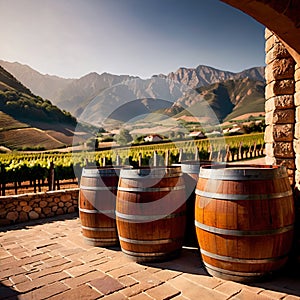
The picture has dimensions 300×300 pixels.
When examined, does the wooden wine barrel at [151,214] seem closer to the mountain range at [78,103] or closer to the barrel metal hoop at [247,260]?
the barrel metal hoop at [247,260]

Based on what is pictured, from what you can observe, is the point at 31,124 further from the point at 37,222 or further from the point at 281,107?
the point at 281,107

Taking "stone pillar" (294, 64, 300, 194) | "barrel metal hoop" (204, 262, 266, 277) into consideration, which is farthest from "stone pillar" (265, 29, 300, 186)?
"barrel metal hoop" (204, 262, 266, 277)

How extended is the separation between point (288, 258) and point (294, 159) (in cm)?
103

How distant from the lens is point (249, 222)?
2.47m

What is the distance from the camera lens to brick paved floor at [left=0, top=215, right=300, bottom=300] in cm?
243

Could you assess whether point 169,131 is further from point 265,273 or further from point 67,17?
point 265,273

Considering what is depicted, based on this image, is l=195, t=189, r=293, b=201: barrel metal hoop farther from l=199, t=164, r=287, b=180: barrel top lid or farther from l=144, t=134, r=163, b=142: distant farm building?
l=144, t=134, r=163, b=142: distant farm building

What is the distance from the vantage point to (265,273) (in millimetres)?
2549

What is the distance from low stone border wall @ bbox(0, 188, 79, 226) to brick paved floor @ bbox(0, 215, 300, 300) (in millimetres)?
1888

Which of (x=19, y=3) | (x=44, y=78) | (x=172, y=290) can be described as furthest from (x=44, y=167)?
(x=44, y=78)

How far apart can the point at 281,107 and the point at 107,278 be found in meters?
2.57

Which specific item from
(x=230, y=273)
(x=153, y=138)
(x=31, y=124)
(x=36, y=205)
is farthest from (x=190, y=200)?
(x=31, y=124)

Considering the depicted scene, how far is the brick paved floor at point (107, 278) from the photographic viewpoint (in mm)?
2434

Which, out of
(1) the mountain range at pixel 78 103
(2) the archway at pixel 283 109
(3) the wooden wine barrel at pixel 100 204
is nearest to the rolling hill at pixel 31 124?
(1) the mountain range at pixel 78 103
